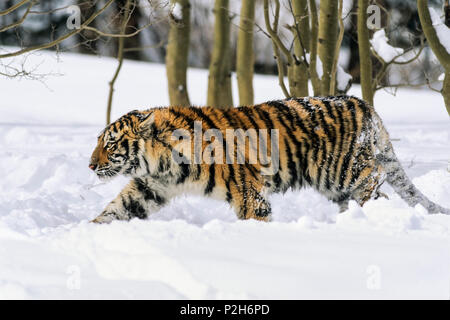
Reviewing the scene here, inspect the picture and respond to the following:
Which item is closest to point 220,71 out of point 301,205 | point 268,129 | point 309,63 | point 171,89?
point 171,89

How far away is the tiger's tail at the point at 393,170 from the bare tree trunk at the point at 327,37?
2.08 m

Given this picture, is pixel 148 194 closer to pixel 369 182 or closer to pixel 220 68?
pixel 369 182

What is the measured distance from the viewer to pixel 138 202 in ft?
17.3

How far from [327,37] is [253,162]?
316 cm

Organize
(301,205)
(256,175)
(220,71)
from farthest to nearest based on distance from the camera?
(220,71), (301,205), (256,175)

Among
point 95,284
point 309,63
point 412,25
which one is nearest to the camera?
point 95,284

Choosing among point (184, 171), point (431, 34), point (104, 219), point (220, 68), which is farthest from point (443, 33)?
point (220, 68)

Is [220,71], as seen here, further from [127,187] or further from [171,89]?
[127,187]

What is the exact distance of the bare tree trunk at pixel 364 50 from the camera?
7285 millimetres

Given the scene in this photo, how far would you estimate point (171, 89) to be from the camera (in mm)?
11156

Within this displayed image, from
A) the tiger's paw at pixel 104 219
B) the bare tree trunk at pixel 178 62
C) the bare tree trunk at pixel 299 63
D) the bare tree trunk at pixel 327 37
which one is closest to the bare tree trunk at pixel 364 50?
the bare tree trunk at pixel 327 37

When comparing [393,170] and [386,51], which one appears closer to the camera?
[393,170]

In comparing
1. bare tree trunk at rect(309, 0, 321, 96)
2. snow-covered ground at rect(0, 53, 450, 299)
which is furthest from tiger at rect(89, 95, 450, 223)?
bare tree trunk at rect(309, 0, 321, 96)
